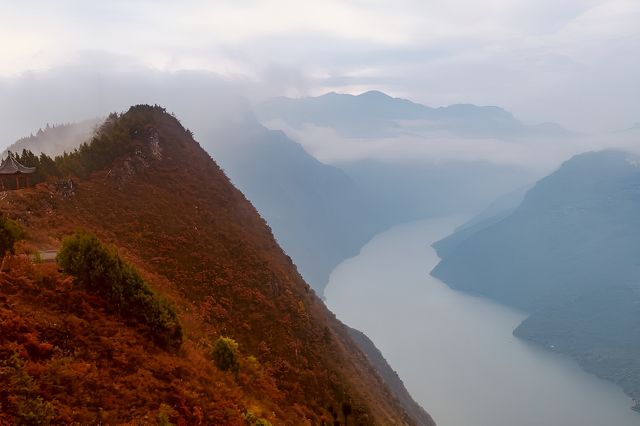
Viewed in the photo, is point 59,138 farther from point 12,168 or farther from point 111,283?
point 111,283

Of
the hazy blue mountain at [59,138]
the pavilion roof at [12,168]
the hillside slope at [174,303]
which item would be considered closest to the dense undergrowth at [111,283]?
the hillside slope at [174,303]

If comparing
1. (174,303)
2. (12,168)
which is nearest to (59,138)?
(12,168)

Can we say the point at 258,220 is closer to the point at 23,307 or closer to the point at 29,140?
the point at 23,307

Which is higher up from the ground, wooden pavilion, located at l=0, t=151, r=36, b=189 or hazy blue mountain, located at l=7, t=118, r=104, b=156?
hazy blue mountain, located at l=7, t=118, r=104, b=156

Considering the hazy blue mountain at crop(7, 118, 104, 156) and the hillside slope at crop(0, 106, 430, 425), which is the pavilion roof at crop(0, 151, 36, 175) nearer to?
the hillside slope at crop(0, 106, 430, 425)

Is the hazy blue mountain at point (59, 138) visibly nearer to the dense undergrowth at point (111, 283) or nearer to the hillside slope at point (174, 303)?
the hillside slope at point (174, 303)

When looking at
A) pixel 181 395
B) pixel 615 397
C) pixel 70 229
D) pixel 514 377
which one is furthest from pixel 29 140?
pixel 615 397

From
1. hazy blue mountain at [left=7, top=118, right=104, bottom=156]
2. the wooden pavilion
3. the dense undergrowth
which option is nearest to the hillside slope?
the dense undergrowth

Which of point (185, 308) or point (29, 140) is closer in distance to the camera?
point (185, 308)
